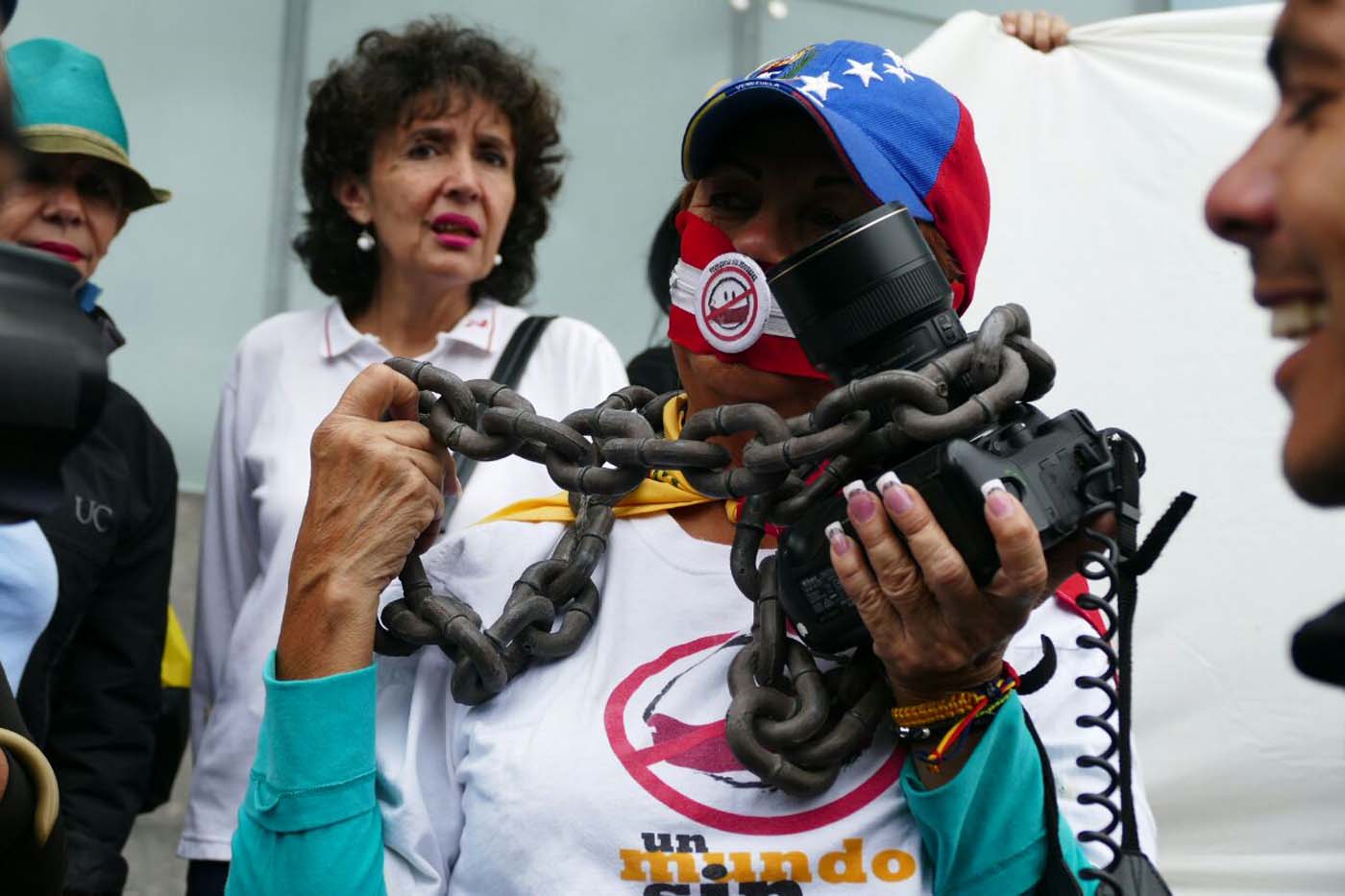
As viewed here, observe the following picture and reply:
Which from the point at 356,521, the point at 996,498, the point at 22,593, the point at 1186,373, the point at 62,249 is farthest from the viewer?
the point at 1186,373

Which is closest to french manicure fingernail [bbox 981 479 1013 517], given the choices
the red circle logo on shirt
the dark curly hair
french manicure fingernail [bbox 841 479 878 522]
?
french manicure fingernail [bbox 841 479 878 522]

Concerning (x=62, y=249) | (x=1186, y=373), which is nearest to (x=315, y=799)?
(x=62, y=249)

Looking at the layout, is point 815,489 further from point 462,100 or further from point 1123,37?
point 1123,37

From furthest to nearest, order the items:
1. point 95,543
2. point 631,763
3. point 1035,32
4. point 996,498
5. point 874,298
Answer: point 1035,32, point 95,543, point 631,763, point 874,298, point 996,498

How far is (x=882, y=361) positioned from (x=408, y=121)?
1.89 meters

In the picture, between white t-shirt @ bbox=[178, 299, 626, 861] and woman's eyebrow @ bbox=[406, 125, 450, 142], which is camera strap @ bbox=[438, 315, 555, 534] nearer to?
white t-shirt @ bbox=[178, 299, 626, 861]

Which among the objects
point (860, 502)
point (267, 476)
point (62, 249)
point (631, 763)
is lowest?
point (267, 476)

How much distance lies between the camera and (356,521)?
1791mm

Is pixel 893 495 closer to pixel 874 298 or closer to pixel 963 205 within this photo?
pixel 874 298

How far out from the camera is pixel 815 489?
64.3 inches

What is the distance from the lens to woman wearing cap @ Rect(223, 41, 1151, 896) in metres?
1.60

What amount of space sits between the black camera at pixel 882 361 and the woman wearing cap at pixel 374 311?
118 centimetres

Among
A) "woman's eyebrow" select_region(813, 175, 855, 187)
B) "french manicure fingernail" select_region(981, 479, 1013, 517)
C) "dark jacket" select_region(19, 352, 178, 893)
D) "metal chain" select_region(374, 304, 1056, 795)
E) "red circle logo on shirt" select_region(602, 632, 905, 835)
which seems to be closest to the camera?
"french manicure fingernail" select_region(981, 479, 1013, 517)

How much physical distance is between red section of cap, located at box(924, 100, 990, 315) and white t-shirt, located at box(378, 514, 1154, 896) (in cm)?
41
